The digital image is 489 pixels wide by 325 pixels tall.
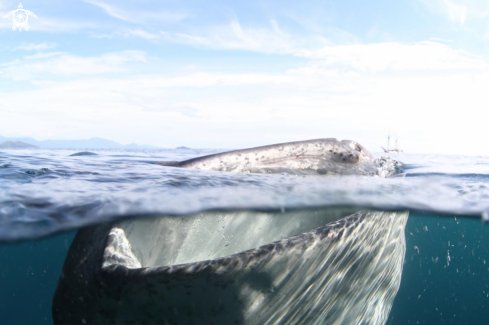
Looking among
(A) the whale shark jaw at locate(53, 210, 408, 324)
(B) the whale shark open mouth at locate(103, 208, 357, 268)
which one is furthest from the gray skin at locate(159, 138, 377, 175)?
(A) the whale shark jaw at locate(53, 210, 408, 324)

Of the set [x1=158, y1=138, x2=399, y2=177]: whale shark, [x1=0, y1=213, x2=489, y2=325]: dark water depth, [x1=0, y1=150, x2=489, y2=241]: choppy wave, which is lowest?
[x1=0, y1=213, x2=489, y2=325]: dark water depth

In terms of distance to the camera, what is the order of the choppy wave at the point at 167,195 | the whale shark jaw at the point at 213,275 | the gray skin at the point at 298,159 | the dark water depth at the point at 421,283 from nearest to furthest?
the whale shark jaw at the point at 213,275
the choppy wave at the point at 167,195
the gray skin at the point at 298,159
the dark water depth at the point at 421,283

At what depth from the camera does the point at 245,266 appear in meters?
2.62

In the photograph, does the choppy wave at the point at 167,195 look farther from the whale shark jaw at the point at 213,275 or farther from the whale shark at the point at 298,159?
the whale shark jaw at the point at 213,275

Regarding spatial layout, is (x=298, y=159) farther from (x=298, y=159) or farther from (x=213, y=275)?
(x=213, y=275)

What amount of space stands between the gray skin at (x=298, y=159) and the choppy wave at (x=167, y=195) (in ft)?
0.47

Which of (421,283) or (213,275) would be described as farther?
(421,283)

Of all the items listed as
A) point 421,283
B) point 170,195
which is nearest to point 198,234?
point 170,195

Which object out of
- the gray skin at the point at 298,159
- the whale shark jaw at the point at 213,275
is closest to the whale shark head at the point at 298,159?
the gray skin at the point at 298,159

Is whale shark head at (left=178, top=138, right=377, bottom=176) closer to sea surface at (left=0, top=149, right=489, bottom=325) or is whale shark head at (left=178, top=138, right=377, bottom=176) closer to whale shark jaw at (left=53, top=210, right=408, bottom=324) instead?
sea surface at (left=0, top=149, right=489, bottom=325)

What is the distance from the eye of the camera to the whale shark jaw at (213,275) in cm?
254

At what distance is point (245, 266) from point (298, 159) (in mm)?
3168

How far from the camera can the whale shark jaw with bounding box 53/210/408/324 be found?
2535mm

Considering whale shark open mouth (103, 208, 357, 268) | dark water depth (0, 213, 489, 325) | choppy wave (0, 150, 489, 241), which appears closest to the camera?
whale shark open mouth (103, 208, 357, 268)
